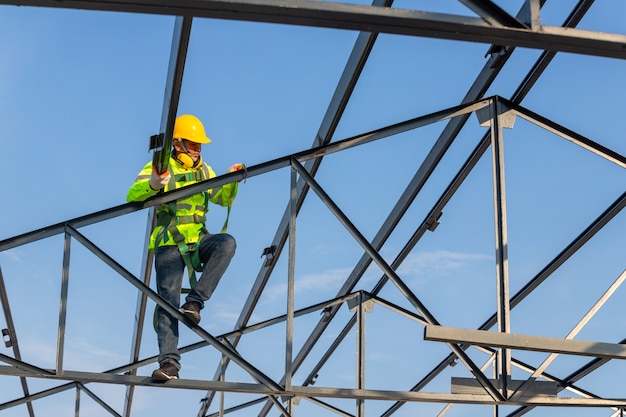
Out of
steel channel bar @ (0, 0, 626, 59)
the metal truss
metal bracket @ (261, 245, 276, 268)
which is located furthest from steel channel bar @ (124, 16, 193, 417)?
steel channel bar @ (0, 0, 626, 59)

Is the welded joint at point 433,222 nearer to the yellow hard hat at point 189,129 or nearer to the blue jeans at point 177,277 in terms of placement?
the blue jeans at point 177,277

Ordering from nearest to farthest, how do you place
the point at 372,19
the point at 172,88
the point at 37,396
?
1. the point at 372,19
2. the point at 172,88
3. the point at 37,396

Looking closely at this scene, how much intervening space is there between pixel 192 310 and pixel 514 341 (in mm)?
3009

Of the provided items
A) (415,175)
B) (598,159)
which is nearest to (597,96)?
(598,159)

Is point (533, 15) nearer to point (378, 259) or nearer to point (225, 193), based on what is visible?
point (378, 259)

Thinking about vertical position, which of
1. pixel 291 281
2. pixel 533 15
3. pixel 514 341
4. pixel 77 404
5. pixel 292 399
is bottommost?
pixel 514 341

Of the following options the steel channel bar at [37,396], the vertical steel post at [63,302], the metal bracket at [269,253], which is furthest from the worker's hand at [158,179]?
the steel channel bar at [37,396]

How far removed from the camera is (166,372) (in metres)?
8.93

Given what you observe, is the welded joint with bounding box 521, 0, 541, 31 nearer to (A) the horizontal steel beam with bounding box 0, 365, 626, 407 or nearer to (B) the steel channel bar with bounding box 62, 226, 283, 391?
(B) the steel channel bar with bounding box 62, 226, 283, 391

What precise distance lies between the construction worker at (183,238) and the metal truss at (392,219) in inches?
7.3

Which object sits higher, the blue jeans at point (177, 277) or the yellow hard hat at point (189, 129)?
the yellow hard hat at point (189, 129)

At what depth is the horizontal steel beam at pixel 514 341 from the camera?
6.92 m

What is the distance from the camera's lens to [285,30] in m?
9.45

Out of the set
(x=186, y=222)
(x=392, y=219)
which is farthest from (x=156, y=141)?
(x=392, y=219)
